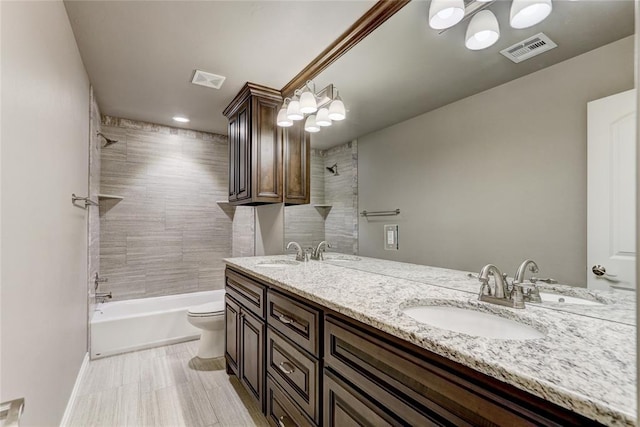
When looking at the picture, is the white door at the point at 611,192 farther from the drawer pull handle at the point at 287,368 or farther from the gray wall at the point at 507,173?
the drawer pull handle at the point at 287,368

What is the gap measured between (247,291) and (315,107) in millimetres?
1382

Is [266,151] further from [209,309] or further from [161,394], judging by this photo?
[161,394]

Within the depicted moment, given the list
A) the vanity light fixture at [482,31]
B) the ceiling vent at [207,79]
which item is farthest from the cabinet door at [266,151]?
the vanity light fixture at [482,31]

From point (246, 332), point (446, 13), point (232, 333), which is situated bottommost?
point (232, 333)

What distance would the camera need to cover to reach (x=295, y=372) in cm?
132

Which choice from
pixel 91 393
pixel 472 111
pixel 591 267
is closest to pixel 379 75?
pixel 472 111

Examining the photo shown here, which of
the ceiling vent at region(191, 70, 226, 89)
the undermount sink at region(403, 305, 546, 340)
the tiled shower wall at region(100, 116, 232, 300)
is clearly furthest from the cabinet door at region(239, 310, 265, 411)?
the tiled shower wall at region(100, 116, 232, 300)

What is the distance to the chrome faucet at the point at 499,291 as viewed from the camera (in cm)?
102

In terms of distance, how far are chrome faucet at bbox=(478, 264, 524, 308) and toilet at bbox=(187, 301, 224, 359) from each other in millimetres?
2161

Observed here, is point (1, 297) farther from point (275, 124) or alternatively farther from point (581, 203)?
point (275, 124)

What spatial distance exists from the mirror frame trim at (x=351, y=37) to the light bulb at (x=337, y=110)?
26 centimetres

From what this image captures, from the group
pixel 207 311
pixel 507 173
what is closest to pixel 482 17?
pixel 507 173

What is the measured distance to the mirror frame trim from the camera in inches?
62.8

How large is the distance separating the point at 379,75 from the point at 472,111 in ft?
2.40
